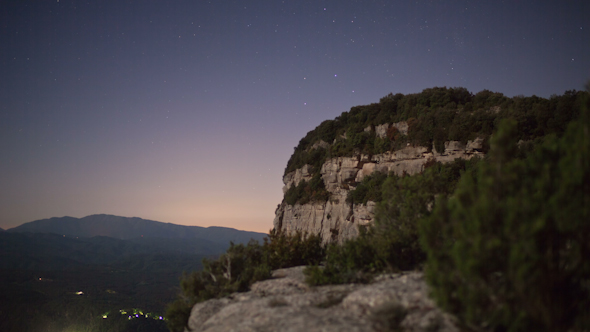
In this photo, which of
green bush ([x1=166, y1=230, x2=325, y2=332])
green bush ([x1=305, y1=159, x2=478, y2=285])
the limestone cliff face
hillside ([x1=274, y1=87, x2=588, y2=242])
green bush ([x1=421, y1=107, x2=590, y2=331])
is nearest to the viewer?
green bush ([x1=421, y1=107, x2=590, y2=331])

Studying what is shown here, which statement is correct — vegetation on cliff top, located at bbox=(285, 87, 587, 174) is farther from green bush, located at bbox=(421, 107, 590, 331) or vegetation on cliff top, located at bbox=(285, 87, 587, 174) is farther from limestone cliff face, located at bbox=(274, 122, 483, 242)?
green bush, located at bbox=(421, 107, 590, 331)

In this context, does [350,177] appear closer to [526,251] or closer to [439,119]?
[439,119]

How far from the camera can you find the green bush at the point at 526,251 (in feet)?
30.4

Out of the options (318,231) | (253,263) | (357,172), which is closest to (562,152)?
(253,263)

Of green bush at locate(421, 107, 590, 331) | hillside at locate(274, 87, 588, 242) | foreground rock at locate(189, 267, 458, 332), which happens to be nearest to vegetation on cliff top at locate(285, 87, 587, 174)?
hillside at locate(274, 87, 588, 242)

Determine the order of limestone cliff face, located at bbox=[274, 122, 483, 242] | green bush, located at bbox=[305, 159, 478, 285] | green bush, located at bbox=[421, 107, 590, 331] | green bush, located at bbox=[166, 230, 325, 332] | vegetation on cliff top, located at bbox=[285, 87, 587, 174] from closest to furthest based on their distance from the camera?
green bush, located at bbox=[421, 107, 590, 331] → green bush, located at bbox=[305, 159, 478, 285] → green bush, located at bbox=[166, 230, 325, 332] → vegetation on cliff top, located at bbox=[285, 87, 587, 174] → limestone cliff face, located at bbox=[274, 122, 483, 242]

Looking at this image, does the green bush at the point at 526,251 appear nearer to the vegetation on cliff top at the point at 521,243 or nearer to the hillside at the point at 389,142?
the vegetation on cliff top at the point at 521,243

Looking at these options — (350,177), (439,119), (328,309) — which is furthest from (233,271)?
(439,119)

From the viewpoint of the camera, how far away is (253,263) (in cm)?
2294

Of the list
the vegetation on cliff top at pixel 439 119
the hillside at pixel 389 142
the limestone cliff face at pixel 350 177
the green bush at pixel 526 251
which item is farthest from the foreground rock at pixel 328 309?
the vegetation on cliff top at pixel 439 119

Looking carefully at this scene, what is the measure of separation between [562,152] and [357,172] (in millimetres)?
44796

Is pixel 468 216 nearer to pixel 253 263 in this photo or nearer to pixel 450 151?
pixel 253 263

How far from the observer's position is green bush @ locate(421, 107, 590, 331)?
926cm

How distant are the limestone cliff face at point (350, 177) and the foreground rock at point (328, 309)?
29.0 meters
